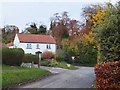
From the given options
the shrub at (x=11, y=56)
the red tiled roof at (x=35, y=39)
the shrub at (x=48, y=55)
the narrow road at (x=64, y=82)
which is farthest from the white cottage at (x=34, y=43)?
the narrow road at (x=64, y=82)

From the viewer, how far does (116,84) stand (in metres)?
11.7

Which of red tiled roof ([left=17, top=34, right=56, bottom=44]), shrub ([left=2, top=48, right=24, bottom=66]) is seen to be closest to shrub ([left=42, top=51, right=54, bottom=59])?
red tiled roof ([left=17, top=34, right=56, bottom=44])

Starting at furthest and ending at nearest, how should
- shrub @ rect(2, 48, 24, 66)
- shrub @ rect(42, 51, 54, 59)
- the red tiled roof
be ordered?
the red tiled roof, shrub @ rect(42, 51, 54, 59), shrub @ rect(2, 48, 24, 66)

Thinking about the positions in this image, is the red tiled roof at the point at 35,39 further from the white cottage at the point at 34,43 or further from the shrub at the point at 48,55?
the shrub at the point at 48,55

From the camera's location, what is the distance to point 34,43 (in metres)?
66.9

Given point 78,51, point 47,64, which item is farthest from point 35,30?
point 47,64

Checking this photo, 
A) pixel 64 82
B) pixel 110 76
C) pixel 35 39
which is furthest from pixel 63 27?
pixel 110 76

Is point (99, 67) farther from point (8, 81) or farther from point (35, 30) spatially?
point (35, 30)

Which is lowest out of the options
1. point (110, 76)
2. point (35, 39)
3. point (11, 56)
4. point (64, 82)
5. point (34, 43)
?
point (64, 82)

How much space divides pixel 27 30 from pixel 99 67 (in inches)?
2770

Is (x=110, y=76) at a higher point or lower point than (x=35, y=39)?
lower

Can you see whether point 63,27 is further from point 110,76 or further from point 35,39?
point 110,76

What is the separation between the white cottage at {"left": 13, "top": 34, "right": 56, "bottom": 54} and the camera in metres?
65.9

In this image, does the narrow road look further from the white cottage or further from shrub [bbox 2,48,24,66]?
the white cottage
